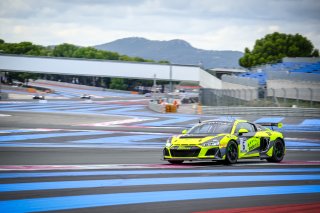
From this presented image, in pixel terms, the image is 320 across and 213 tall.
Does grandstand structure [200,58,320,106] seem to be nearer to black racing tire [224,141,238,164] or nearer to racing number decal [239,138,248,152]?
racing number decal [239,138,248,152]

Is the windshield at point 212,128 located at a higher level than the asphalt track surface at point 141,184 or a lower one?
higher

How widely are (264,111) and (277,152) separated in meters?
27.6

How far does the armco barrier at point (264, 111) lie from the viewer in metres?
41.3

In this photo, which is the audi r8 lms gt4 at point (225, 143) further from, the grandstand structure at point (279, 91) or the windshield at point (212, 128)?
the grandstand structure at point (279, 91)

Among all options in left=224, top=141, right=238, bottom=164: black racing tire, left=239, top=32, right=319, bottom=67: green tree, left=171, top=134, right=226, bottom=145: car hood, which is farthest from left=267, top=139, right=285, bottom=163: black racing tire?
left=239, top=32, right=319, bottom=67: green tree

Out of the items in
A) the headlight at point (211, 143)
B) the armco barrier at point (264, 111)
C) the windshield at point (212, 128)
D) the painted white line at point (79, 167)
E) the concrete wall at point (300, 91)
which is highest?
the concrete wall at point (300, 91)

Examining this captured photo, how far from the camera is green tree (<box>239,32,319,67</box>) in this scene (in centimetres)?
12575

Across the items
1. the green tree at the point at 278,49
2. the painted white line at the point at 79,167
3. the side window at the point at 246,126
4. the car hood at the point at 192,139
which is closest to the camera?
the painted white line at the point at 79,167

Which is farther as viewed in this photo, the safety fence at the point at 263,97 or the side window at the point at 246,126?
the safety fence at the point at 263,97

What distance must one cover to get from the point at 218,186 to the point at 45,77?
13722cm

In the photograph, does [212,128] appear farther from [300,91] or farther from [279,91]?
[279,91]

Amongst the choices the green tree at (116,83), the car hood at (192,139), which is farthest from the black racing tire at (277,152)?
the green tree at (116,83)

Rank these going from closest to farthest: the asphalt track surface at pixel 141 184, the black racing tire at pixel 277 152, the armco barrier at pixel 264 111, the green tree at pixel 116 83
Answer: the asphalt track surface at pixel 141 184
the black racing tire at pixel 277 152
the armco barrier at pixel 264 111
the green tree at pixel 116 83

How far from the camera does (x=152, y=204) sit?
27.9 feet
